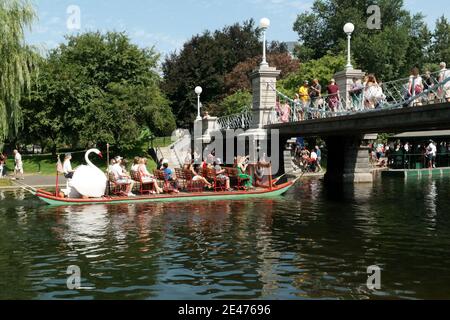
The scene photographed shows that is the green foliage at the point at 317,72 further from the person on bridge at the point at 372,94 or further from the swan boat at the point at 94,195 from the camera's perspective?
the swan boat at the point at 94,195

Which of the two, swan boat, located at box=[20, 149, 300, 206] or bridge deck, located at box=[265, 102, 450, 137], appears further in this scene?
swan boat, located at box=[20, 149, 300, 206]

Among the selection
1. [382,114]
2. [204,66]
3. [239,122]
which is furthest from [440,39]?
[382,114]

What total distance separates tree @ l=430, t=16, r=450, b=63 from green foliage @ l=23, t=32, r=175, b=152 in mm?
37392

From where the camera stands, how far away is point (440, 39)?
Result: 2596 inches

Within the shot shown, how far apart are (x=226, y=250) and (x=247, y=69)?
4407 cm

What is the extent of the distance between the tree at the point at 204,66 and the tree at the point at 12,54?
24.2 meters

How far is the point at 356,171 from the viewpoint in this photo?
95.3 feet

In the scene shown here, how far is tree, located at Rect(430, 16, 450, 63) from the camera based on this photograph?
64.9 m

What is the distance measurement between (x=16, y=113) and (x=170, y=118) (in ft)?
51.9

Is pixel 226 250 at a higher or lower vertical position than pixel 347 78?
lower

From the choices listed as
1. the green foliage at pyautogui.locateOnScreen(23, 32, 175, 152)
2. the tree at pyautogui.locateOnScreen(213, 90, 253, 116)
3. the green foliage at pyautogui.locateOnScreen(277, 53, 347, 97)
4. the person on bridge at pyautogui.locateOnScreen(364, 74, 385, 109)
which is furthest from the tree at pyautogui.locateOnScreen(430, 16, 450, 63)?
the person on bridge at pyautogui.locateOnScreen(364, 74, 385, 109)

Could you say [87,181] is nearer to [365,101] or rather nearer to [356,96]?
[365,101]

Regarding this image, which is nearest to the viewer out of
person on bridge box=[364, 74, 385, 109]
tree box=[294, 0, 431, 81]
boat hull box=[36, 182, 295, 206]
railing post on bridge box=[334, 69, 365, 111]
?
boat hull box=[36, 182, 295, 206]

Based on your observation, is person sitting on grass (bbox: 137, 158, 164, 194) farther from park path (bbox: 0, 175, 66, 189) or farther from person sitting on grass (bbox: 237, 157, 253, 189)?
park path (bbox: 0, 175, 66, 189)
